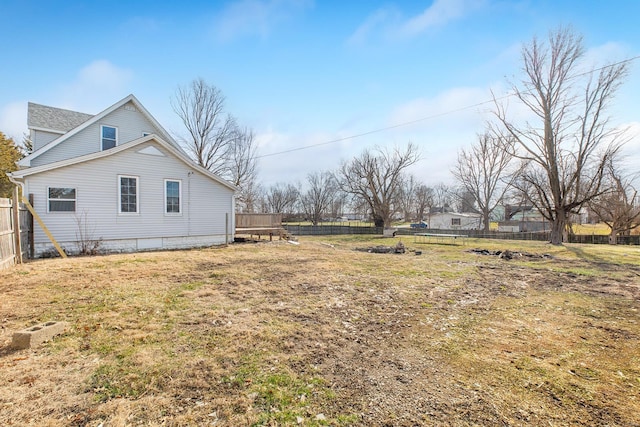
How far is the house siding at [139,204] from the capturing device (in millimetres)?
10492

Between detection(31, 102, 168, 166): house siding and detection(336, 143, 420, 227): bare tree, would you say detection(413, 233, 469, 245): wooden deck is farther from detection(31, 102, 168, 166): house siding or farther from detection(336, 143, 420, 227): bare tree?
detection(31, 102, 168, 166): house siding

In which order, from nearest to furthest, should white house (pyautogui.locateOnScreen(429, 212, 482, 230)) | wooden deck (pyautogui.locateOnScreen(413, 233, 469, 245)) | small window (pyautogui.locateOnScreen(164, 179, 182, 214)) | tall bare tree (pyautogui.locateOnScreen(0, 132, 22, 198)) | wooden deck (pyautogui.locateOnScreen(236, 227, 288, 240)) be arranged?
small window (pyautogui.locateOnScreen(164, 179, 182, 214)) < wooden deck (pyautogui.locateOnScreen(236, 227, 288, 240)) < wooden deck (pyautogui.locateOnScreen(413, 233, 469, 245)) < tall bare tree (pyautogui.locateOnScreen(0, 132, 22, 198)) < white house (pyautogui.locateOnScreen(429, 212, 482, 230))

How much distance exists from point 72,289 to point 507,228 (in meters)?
52.3

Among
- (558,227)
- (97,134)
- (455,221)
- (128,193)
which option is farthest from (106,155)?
(455,221)

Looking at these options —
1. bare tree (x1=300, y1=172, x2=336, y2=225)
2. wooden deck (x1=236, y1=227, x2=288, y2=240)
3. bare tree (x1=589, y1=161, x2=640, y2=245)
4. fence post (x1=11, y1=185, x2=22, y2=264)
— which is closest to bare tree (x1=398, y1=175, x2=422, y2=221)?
bare tree (x1=300, y1=172, x2=336, y2=225)

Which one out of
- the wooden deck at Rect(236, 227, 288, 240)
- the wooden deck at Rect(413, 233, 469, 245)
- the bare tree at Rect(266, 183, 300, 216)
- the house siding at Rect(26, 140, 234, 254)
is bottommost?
the wooden deck at Rect(413, 233, 469, 245)

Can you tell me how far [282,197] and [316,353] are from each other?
156ft

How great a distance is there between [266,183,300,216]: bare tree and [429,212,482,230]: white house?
2397 cm

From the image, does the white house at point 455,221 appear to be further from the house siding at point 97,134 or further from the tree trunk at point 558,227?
the house siding at point 97,134

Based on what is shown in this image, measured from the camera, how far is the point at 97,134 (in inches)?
569

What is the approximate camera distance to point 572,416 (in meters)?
2.39

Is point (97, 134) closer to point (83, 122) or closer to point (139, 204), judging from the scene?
point (83, 122)

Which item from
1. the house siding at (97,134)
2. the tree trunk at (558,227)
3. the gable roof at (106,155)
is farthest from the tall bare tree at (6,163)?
the tree trunk at (558,227)

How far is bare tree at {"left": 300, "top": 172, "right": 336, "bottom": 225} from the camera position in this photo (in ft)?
152
